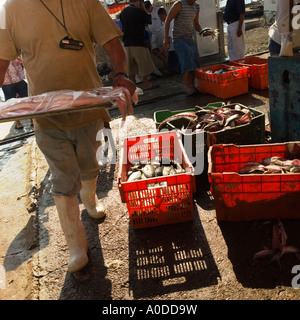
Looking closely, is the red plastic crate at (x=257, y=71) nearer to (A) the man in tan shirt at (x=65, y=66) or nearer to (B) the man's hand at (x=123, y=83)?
(A) the man in tan shirt at (x=65, y=66)

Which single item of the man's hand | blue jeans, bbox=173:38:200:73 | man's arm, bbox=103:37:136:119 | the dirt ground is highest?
man's arm, bbox=103:37:136:119

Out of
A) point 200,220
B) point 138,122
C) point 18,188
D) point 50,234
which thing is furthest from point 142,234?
point 138,122

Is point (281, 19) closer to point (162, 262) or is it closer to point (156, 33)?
point (162, 262)

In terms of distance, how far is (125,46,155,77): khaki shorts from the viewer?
9.20 meters

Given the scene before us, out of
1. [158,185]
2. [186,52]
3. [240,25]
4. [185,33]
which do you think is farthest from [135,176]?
[240,25]

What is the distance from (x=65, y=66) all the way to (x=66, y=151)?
2.45 feet

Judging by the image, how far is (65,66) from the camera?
272 centimetres

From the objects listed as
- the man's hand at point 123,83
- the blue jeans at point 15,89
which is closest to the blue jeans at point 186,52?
Result: the blue jeans at point 15,89

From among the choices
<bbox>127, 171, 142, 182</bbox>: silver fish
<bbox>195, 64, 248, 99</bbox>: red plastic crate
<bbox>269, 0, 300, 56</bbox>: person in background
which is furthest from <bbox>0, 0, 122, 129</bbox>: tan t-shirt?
<bbox>195, 64, 248, 99</bbox>: red plastic crate

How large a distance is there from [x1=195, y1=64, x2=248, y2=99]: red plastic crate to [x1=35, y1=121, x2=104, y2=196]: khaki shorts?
484cm

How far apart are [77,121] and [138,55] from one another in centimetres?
697

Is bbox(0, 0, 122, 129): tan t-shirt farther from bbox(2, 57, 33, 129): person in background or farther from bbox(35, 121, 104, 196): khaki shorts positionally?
bbox(2, 57, 33, 129): person in background

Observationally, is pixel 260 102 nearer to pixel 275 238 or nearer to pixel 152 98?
pixel 152 98
